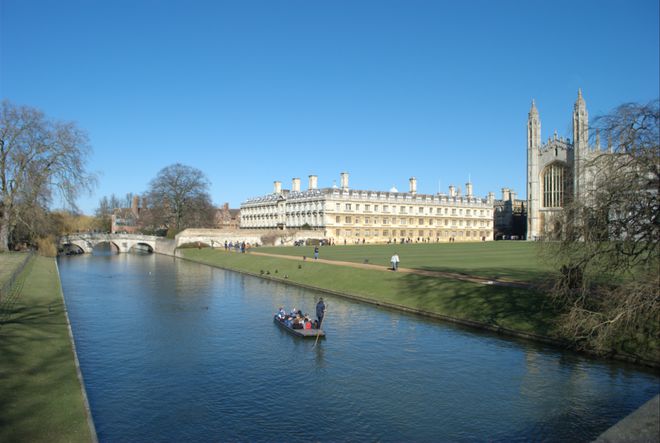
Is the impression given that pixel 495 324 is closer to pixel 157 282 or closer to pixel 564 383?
pixel 564 383

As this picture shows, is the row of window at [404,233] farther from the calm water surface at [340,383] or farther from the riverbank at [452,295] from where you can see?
the calm water surface at [340,383]

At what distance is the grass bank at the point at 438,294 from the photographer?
20.3m

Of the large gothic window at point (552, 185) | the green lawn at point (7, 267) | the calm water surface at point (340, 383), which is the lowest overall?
the calm water surface at point (340, 383)

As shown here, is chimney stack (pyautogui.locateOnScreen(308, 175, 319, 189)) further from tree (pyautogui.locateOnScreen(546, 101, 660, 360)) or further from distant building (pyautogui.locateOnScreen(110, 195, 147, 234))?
tree (pyautogui.locateOnScreen(546, 101, 660, 360))

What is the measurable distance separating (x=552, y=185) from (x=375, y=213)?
104 ft

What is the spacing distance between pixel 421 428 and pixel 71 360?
9.79 meters

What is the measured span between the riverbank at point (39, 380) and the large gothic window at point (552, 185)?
84.2 meters

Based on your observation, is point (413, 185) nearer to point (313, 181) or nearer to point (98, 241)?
point (313, 181)

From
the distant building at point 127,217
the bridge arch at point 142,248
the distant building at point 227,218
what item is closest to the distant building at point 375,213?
the bridge arch at point 142,248

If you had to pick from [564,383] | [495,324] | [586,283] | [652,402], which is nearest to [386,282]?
[495,324]

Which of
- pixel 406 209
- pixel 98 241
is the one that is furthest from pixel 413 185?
pixel 98 241

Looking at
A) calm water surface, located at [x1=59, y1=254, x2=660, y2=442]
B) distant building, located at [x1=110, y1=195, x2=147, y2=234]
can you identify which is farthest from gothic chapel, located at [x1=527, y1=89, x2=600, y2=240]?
Answer: distant building, located at [x1=110, y1=195, x2=147, y2=234]

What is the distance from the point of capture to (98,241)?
7362cm

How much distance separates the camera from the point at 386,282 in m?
29.9
